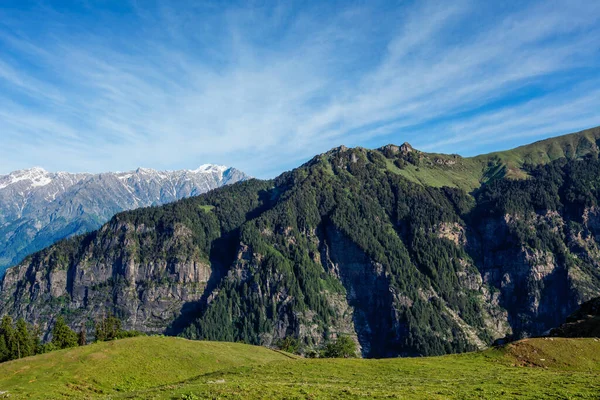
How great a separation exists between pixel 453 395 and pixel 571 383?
17.3 metres

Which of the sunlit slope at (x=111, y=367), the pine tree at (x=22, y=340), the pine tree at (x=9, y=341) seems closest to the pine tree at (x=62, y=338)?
the pine tree at (x=22, y=340)

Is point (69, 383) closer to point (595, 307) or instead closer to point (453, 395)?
point (453, 395)

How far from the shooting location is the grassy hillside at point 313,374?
40750 mm

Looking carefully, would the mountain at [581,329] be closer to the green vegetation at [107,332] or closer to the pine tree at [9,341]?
the green vegetation at [107,332]

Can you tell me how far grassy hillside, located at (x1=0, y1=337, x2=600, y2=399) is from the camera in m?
40.8

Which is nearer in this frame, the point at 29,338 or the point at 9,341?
the point at 9,341

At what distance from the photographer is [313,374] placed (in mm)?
59469

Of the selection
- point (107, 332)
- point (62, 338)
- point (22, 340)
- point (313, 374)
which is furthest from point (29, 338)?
point (313, 374)

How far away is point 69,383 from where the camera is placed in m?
60.0

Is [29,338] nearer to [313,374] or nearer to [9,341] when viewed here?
[9,341]

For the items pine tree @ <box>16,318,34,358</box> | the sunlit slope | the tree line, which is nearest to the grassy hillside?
the sunlit slope

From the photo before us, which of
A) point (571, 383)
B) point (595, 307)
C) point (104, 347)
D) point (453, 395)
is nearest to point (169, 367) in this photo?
point (104, 347)

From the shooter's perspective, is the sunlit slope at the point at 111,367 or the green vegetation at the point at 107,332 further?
the green vegetation at the point at 107,332

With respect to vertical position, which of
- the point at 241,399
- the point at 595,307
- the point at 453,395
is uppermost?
the point at 241,399
